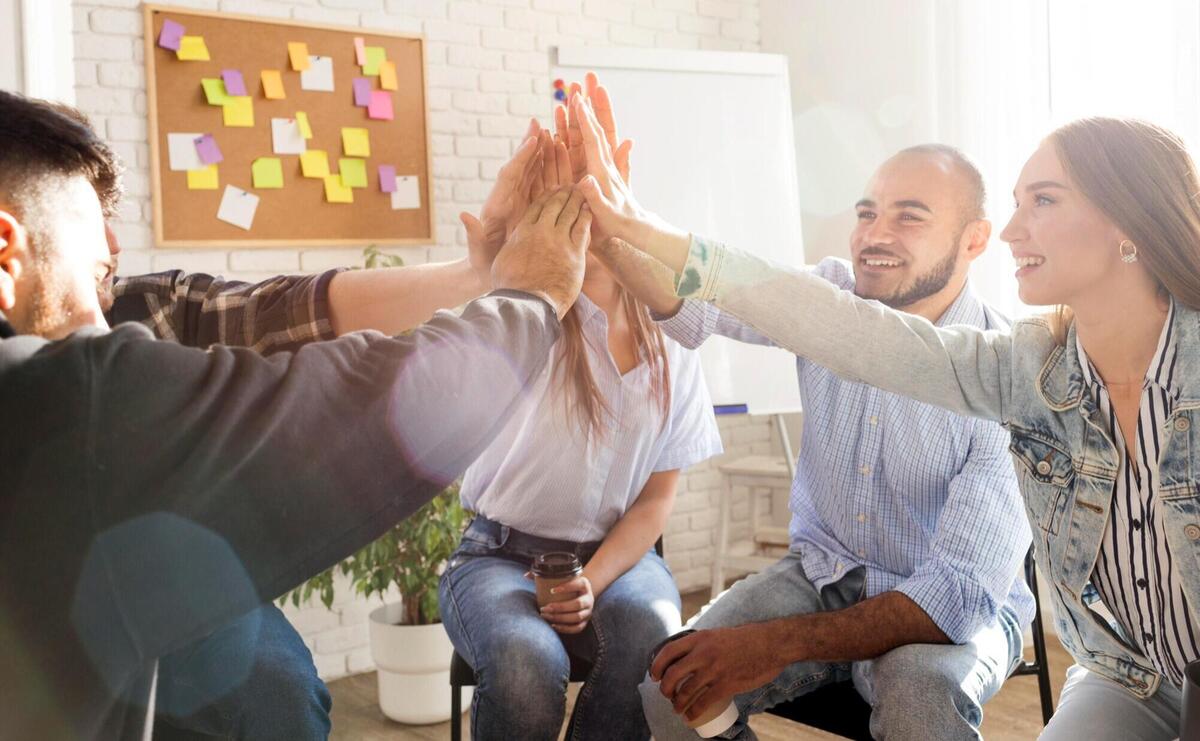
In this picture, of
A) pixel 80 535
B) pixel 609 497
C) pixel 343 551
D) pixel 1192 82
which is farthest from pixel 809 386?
pixel 1192 82

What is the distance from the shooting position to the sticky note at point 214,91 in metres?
3.37

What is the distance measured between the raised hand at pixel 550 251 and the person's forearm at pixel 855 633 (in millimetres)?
717

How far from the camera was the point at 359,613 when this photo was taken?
3666 mm

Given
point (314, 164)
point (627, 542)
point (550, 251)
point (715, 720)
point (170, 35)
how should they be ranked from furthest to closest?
point (314, 164) → point (170, 35) → point (627, 542) → point (715, 720) → point (550, 251)

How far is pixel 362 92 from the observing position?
12.0ft

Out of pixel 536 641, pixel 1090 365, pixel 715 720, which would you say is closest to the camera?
pixel 1090 365

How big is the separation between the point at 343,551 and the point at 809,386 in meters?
1.35

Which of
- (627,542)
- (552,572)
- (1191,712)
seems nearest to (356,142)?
(627,542)

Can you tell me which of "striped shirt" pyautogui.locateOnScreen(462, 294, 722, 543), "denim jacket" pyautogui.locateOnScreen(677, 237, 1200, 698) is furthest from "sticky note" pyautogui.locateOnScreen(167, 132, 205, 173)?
"denim jacket" pyautogui.locateOnScreen(677, 237, 1200, 698)

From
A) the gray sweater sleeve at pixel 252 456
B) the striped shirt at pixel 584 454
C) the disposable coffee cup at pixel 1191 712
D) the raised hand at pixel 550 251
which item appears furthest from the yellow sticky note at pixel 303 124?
the disposable coffee cup at pixel 1191 712

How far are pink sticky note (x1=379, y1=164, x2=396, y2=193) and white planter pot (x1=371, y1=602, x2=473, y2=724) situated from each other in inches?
59.9

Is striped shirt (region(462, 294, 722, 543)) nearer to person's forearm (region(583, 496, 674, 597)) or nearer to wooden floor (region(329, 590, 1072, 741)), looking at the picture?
person's forearm (region(583, 496, 674, 597))

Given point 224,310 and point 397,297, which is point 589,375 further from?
point 224,310

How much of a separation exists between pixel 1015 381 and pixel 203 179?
2.70m
